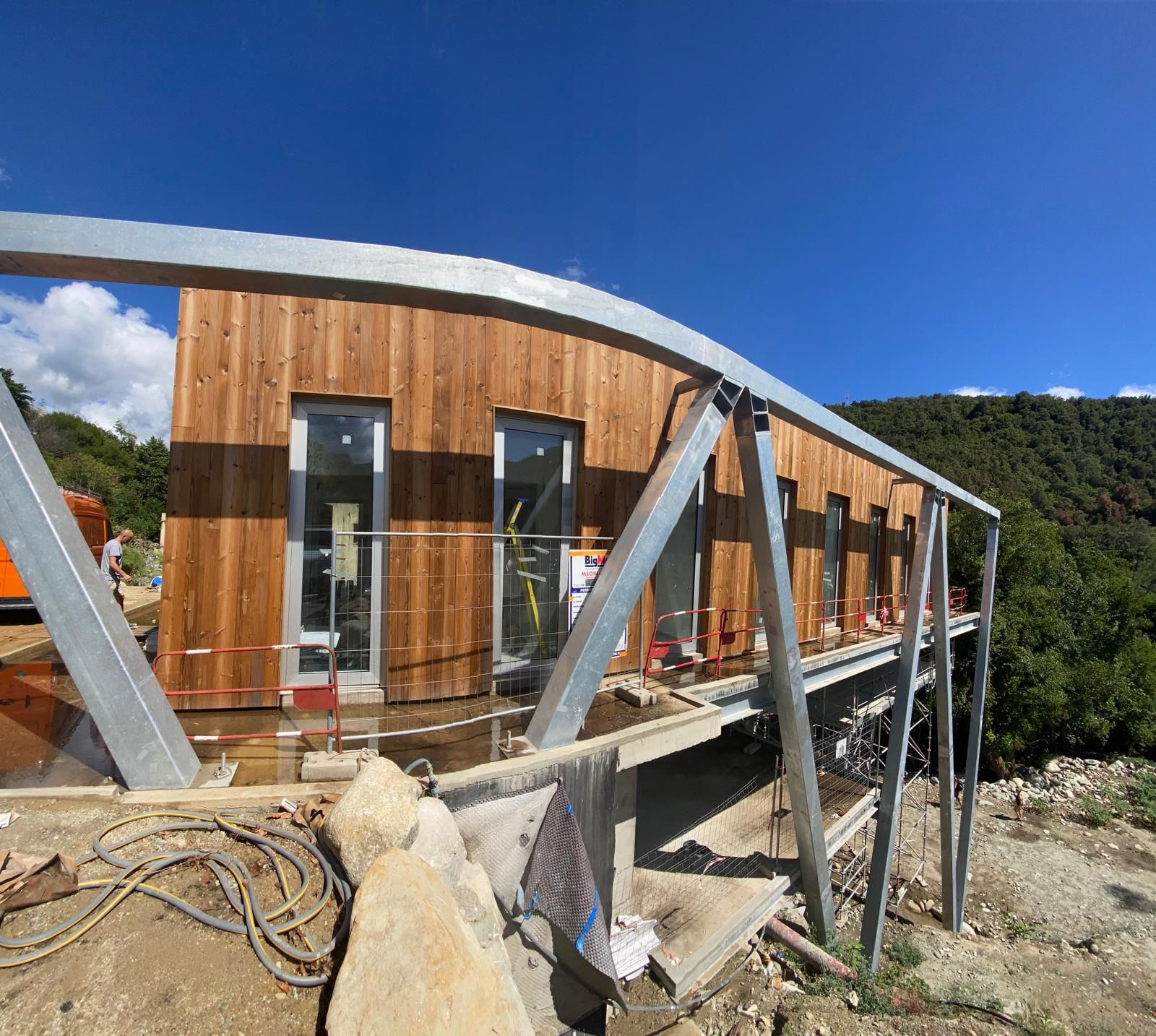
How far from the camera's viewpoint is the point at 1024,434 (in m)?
67.9

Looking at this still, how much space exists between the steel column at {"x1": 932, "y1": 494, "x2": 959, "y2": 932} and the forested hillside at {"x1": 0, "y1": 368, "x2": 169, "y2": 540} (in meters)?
32.7

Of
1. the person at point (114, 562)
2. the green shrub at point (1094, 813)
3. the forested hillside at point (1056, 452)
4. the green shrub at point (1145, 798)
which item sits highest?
the forested hillside at point (1056, 452)

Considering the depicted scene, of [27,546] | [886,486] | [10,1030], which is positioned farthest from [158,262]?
[886,486]

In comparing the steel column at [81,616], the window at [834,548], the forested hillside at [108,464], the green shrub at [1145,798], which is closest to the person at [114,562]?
the steel column at [81,616]

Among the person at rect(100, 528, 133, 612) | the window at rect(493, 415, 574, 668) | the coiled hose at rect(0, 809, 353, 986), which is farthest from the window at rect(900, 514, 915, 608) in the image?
the person at rect(100, 528, 133, 612)

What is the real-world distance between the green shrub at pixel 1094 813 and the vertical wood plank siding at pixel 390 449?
2112cm

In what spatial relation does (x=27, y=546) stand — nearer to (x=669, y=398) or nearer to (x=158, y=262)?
(x=158, y=262)

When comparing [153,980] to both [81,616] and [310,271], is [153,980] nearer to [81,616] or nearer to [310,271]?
[81,616]

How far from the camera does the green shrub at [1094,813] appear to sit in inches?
628

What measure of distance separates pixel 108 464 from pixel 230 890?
195 feet

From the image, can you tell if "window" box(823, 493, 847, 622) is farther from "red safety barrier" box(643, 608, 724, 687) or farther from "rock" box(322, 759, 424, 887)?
"rock" box(322, 759, 424, 887)

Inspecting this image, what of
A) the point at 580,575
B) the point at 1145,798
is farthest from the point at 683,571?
the point at 1145,798

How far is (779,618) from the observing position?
477cm

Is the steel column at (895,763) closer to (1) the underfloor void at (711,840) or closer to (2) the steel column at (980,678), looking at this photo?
(1) the underfloor void at (711,840)
